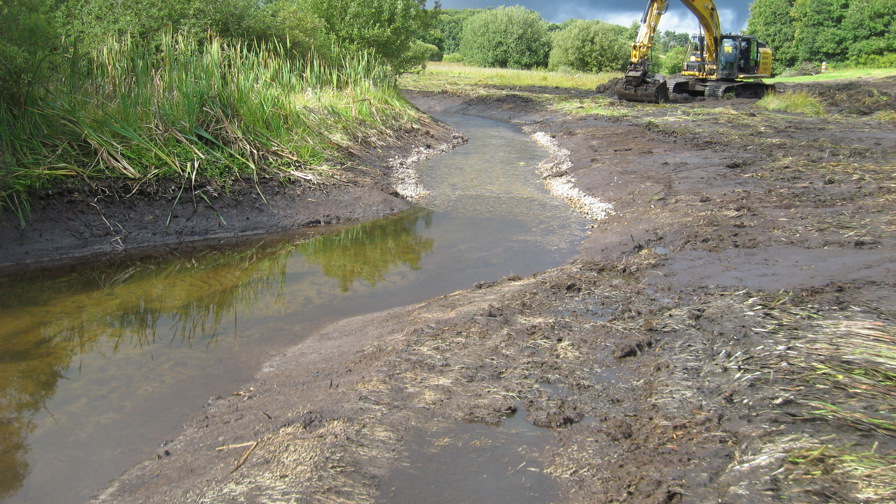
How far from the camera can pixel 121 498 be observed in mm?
3154

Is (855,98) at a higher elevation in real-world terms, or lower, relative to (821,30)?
lower

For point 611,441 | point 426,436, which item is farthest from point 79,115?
point 611,441

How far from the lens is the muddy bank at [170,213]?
7.09 m

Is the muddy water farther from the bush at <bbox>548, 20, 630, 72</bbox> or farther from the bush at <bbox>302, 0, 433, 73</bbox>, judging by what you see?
the bush at <bbox>548, 20, 630, 72</bbox>

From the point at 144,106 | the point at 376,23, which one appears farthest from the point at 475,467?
the point at 376,23

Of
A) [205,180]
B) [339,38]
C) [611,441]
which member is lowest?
[611,441]

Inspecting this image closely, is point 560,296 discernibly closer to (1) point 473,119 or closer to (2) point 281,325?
(2) point 281,325

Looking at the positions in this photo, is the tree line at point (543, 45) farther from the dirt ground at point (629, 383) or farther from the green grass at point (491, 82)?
the dirt ground at point (629, 383)

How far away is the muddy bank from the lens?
7.09 metres

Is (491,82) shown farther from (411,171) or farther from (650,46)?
(411,171)

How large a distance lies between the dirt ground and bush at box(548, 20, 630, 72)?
4867cm

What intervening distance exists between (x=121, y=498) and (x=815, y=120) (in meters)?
18.2

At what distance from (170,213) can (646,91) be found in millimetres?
18538

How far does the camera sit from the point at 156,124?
330 inches
